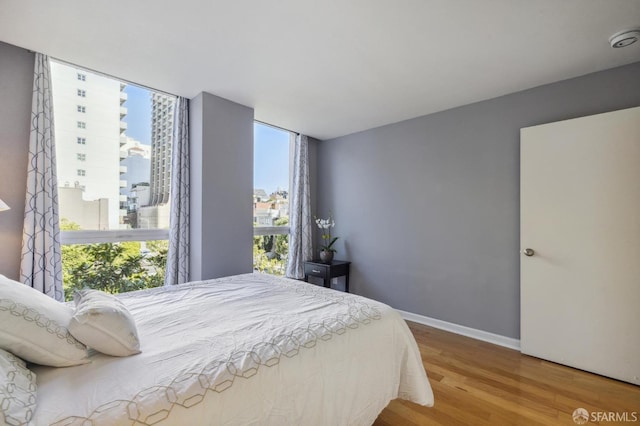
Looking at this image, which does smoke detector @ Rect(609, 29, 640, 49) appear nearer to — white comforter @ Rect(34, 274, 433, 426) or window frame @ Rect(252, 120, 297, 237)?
white comforter @ Rect(34, 274, 433, 426)

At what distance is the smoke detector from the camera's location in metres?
1.96

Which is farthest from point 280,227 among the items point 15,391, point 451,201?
point 15,391

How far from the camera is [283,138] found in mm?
4340

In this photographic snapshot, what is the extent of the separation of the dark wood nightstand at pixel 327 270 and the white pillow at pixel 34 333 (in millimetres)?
2937

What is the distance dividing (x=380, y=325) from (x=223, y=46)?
88.7 inches

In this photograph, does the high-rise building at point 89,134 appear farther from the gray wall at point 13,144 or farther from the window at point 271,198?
the window at point 271,198

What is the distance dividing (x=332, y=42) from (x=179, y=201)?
2198 mm

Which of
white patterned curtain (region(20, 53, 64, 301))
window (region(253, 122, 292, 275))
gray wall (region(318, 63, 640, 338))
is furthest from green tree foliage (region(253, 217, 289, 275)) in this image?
white patterned curtain (region(20, 53, 64, 301))

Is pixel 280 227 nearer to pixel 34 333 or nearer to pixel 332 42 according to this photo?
pixel 332 42

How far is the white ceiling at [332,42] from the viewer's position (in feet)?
5.91

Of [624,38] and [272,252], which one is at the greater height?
[624,38]

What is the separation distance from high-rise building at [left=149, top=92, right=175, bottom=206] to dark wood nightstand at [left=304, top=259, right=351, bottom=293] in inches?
78.6

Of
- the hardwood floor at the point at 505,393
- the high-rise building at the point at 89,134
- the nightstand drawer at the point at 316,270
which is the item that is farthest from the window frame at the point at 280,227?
the hardwood floor at the point at 505,393

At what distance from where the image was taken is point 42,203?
228 centimetres
